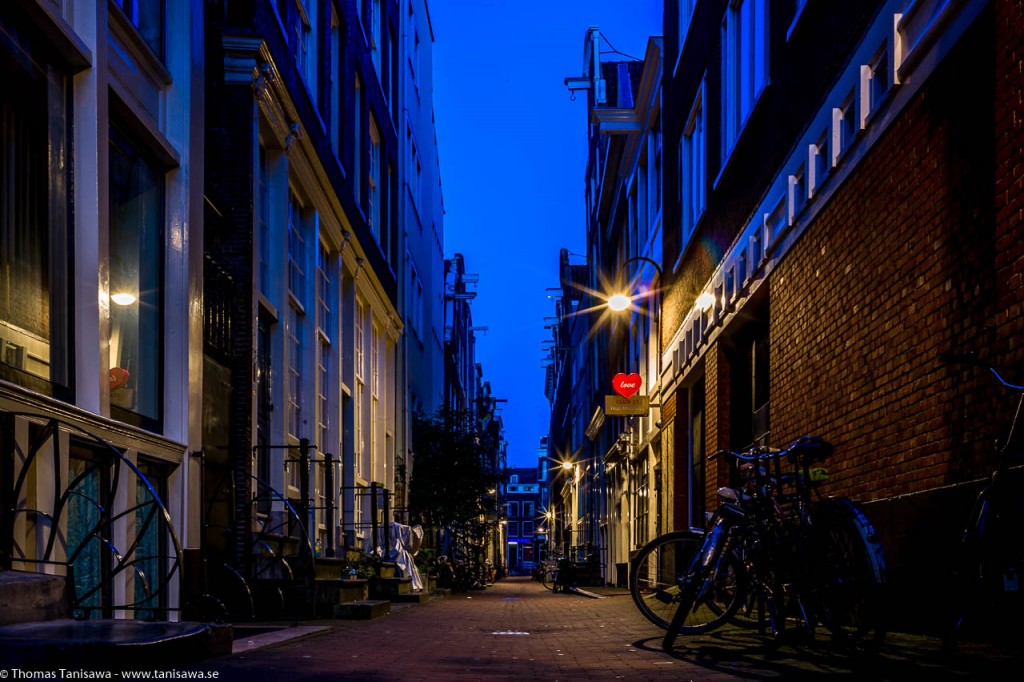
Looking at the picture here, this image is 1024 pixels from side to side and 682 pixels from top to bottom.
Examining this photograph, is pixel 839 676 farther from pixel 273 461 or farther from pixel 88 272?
pixel 273 461

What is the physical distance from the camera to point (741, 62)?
1352 cm

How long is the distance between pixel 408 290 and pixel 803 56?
891 inches

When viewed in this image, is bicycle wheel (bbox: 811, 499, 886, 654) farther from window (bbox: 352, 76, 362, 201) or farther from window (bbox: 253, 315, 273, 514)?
window (bbox: 352, 76, 362, 201)

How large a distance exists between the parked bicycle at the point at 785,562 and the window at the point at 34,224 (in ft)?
13.6

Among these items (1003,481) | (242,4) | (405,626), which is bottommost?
(405,626)

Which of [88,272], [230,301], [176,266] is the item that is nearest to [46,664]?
[88,272]

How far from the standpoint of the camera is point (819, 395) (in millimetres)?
9469

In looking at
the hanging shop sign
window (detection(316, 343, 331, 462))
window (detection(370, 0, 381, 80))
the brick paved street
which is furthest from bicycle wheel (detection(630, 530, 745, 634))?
window (detection(370, 0, 381, 80))

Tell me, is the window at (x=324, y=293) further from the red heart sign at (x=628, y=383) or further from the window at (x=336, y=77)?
the red heart sign at (x=628, y=383)

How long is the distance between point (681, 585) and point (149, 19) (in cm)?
642

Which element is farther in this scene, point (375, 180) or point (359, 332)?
point (375, 180)

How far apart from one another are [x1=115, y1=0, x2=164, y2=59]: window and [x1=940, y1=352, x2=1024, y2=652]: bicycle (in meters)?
7.12

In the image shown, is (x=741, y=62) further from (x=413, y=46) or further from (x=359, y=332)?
(x=413, y=46)

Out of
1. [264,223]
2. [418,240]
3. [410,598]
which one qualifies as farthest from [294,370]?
[418,240]
